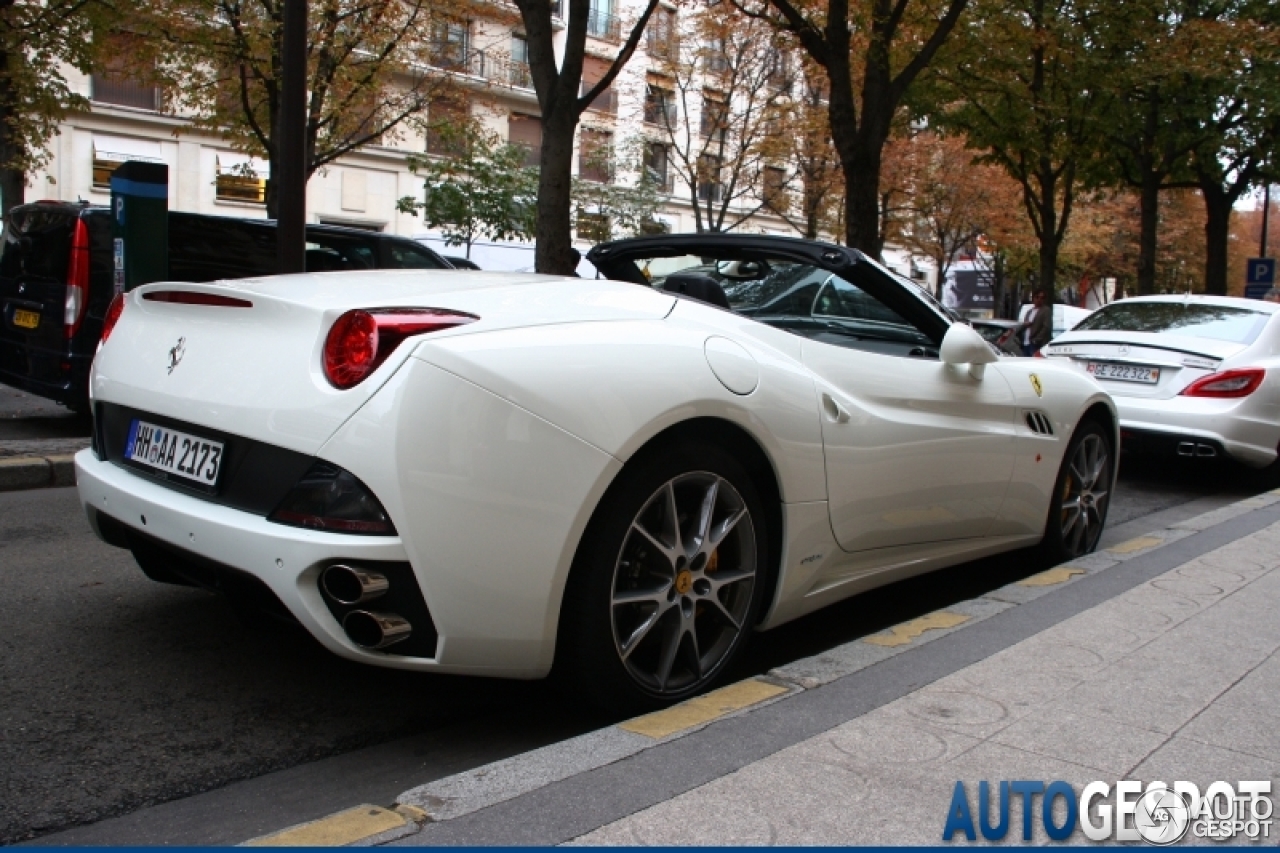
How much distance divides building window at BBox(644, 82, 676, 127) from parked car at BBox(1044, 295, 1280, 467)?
24645 mm

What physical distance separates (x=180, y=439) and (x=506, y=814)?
143 cm

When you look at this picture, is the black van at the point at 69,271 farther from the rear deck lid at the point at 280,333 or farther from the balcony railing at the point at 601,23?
the balcony railing at the point at 601,23

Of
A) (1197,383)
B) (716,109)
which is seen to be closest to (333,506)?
(1197,383)

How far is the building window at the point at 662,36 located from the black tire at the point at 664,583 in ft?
88.6

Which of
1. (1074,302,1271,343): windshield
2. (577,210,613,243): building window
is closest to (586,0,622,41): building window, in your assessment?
(577,210,613,243): building window

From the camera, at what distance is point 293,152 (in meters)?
8.66

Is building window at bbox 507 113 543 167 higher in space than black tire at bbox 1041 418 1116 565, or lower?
higher

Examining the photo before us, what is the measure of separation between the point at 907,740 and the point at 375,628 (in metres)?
1.26

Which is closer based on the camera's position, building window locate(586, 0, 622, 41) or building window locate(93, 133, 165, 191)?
building window locate(93, 133, 165, 191)

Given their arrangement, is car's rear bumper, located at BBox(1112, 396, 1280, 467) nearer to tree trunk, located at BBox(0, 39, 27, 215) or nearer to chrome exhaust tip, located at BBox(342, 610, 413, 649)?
chrome exhaust tip, located at BBox(342, 610, 413, 649)

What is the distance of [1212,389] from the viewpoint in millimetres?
8375

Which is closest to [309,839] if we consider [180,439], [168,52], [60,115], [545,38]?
[180,439]

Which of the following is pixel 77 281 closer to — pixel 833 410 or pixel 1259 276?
pixel 833 410

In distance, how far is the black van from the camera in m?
8.55
